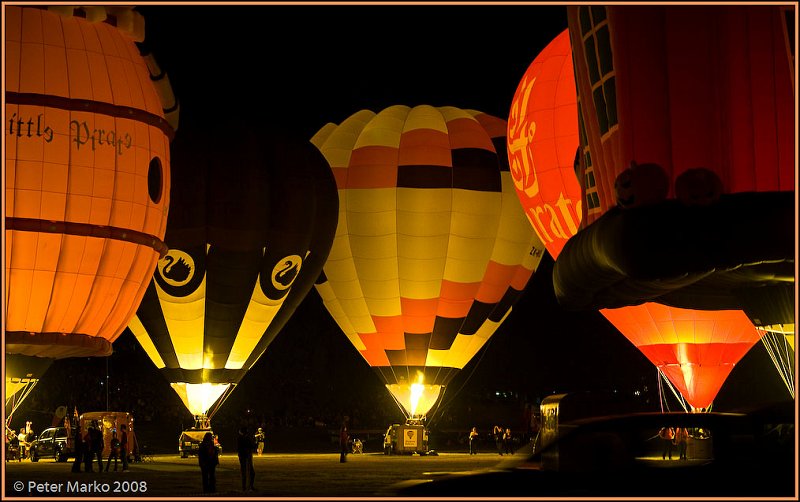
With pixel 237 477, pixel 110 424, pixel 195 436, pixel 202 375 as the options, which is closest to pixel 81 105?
pixel 237 477

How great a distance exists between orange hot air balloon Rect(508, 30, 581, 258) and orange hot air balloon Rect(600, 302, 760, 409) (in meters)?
1.68

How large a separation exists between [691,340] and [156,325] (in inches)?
344

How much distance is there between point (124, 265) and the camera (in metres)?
16.1

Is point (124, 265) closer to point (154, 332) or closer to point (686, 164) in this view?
point (154, 332)

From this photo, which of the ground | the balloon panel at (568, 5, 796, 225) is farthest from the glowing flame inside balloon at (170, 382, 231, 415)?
the balloon panel at (568, 5, 796, 225)

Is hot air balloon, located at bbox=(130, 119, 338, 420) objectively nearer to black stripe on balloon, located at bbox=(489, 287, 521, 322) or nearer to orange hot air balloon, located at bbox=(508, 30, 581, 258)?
orange hot air balloon, located at bbox=(508, 30, 581, 258)

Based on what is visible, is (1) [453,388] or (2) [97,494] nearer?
(2) [97,494]

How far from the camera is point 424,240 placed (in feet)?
74.0

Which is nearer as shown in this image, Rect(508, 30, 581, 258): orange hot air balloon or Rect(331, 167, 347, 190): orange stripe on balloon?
Result: Rect(508, 30, 581, 258): orange hot air balloon

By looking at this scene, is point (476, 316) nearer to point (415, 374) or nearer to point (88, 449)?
point (415, 374)

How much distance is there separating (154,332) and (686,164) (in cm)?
1216

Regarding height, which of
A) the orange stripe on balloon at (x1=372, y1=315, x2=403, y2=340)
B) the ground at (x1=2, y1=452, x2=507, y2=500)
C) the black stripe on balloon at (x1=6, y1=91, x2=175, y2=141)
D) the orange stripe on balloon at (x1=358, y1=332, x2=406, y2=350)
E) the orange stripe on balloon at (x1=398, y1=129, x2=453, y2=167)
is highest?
the orange stripe on balloon at (x1=398, y1=129, x2=453, y2=167)

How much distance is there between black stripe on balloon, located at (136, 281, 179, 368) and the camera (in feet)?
67.5

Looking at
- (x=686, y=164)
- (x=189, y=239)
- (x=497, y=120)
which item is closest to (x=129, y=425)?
(x=189, y=239)
